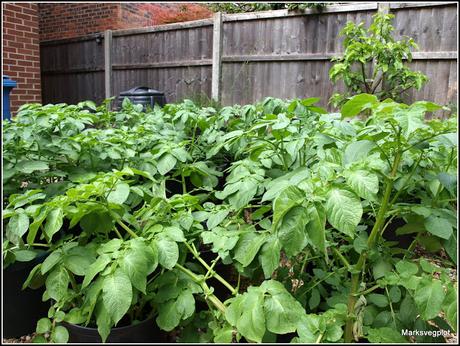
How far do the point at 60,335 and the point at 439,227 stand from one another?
131cm

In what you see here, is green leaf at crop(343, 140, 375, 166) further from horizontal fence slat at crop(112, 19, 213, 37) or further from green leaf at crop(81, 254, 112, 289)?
horizontal fence slat at crop(112, 19, 213, 37)

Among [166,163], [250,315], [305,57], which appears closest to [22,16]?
[305,57]

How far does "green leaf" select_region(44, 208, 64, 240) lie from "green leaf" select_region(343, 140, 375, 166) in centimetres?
93

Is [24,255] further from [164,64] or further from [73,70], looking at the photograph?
[73,70]

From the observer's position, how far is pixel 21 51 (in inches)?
223

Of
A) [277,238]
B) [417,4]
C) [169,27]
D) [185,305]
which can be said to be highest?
[169,27]

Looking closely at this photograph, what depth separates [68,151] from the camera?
189 centimetres

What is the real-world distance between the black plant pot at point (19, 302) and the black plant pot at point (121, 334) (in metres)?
0.42

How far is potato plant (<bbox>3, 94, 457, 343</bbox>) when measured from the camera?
3.40 ft

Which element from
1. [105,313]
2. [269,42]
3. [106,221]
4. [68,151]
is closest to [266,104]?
[68,151]

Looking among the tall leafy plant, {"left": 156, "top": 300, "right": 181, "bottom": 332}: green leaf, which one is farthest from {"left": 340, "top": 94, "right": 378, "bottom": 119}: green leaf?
the tall leafy plant

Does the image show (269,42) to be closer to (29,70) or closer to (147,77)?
(147,77)

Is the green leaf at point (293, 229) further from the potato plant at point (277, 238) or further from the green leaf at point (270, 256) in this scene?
the green leaf at point (270, 256)

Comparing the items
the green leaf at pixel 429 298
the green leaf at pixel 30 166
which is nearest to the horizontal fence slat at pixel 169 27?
the green leaf at pixel 30 166
